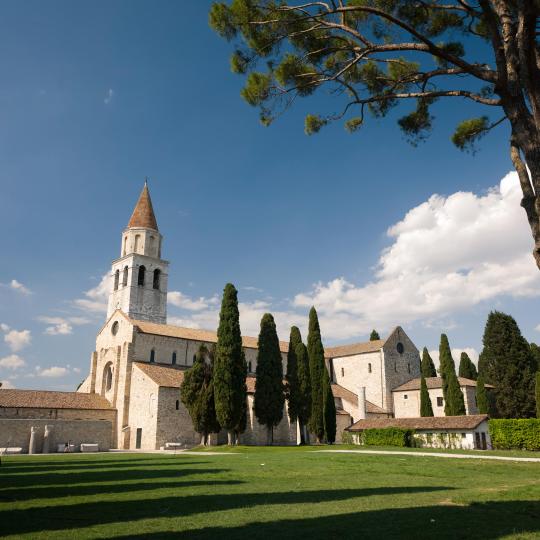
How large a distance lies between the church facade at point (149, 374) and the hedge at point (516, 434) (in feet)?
49.4

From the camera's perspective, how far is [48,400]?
38.9 metres

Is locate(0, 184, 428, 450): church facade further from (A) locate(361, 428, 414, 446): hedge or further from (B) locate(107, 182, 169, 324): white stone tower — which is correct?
(A) locate(361, 428, 414, 446): hedge

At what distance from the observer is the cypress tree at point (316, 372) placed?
41031mm

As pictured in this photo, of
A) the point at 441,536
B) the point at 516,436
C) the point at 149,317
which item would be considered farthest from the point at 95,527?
the point at 149,317

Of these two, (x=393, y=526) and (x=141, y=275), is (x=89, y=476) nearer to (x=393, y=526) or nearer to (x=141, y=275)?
(x=393, y=526)

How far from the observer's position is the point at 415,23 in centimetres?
1221

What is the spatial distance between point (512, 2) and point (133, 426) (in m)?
38.1

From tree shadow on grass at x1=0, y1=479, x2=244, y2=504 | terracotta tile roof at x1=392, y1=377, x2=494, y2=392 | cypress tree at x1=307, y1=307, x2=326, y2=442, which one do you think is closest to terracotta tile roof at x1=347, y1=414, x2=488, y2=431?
cypress tree at x1=307, y1=307, x2=326, y2=442

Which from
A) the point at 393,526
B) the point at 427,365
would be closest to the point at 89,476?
the point at 393,526

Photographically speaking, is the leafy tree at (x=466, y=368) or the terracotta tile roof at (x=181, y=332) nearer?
the terracotta tile roof at (x=181, y=332)

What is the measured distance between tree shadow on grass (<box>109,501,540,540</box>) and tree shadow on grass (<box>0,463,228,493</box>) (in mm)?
6515

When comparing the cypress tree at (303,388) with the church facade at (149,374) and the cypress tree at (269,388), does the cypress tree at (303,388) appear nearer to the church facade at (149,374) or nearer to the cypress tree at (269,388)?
the cypress tree at (269,388)

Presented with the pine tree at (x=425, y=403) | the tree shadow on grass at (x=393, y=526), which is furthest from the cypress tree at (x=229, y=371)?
the tree shadow on grass at (x=393, y=526)

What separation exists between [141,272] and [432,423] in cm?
3540
